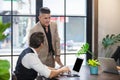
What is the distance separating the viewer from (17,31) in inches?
185

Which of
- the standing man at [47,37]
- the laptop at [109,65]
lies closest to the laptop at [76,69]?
the laptop at [109,65]

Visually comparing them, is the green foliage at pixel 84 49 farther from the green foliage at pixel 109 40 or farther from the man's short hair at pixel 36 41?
the man's short hair at pixel 36 41

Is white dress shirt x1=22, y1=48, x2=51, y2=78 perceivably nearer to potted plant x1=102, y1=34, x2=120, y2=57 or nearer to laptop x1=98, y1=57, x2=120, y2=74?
laptop x1=98, y1=57, x2=120, y2=74

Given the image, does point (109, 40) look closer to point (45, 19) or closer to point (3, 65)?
point (45, 19)

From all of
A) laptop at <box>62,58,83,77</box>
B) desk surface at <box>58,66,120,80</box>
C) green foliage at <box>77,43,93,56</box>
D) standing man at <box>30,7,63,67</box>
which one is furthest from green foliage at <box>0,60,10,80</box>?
green foliage at <box>77,43,93,56</box>

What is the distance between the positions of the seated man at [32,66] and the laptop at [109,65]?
496 mm

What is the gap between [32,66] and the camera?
2.82 meters

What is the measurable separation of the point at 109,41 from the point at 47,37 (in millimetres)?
1636

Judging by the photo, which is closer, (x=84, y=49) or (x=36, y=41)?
(x=36, y=41)

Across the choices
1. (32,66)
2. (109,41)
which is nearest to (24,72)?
(32,66)

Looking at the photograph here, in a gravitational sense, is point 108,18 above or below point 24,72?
above

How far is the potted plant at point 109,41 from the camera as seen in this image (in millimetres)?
4867

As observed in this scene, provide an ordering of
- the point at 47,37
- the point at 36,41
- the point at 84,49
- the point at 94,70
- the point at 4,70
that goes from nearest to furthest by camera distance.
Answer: the point at 4,70 → the point at 36,41 → the point at 94,70 → the point at 47,37 → the point at 84,49

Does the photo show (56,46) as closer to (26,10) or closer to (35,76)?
(35,76)
